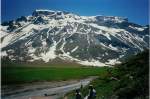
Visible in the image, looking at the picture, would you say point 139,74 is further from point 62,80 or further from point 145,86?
point 62,80

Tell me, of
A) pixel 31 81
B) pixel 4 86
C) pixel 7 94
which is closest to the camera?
pixel 7 94

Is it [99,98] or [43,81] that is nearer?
[99,98]

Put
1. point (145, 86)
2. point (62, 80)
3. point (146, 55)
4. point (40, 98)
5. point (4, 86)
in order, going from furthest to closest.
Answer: point (62, 80), point (4, 86), point (40, 98), point (146, 55), point (145, 86)

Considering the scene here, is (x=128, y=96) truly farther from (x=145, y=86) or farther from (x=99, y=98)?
(x=99, y=98)

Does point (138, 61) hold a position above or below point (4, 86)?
above

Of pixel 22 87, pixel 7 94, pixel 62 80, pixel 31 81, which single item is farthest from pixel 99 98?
pixel 62 80

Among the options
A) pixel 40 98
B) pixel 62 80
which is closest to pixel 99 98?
pixel 40 98

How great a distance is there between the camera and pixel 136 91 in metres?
24.0

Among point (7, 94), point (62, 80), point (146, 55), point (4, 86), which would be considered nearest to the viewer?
point (146, 55)

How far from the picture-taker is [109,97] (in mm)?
29266

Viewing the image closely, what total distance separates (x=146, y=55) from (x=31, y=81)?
63.8 metres

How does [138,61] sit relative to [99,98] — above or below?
above

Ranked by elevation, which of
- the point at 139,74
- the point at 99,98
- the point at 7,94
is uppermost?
the point at 139,74

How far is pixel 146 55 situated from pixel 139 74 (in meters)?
8.04
